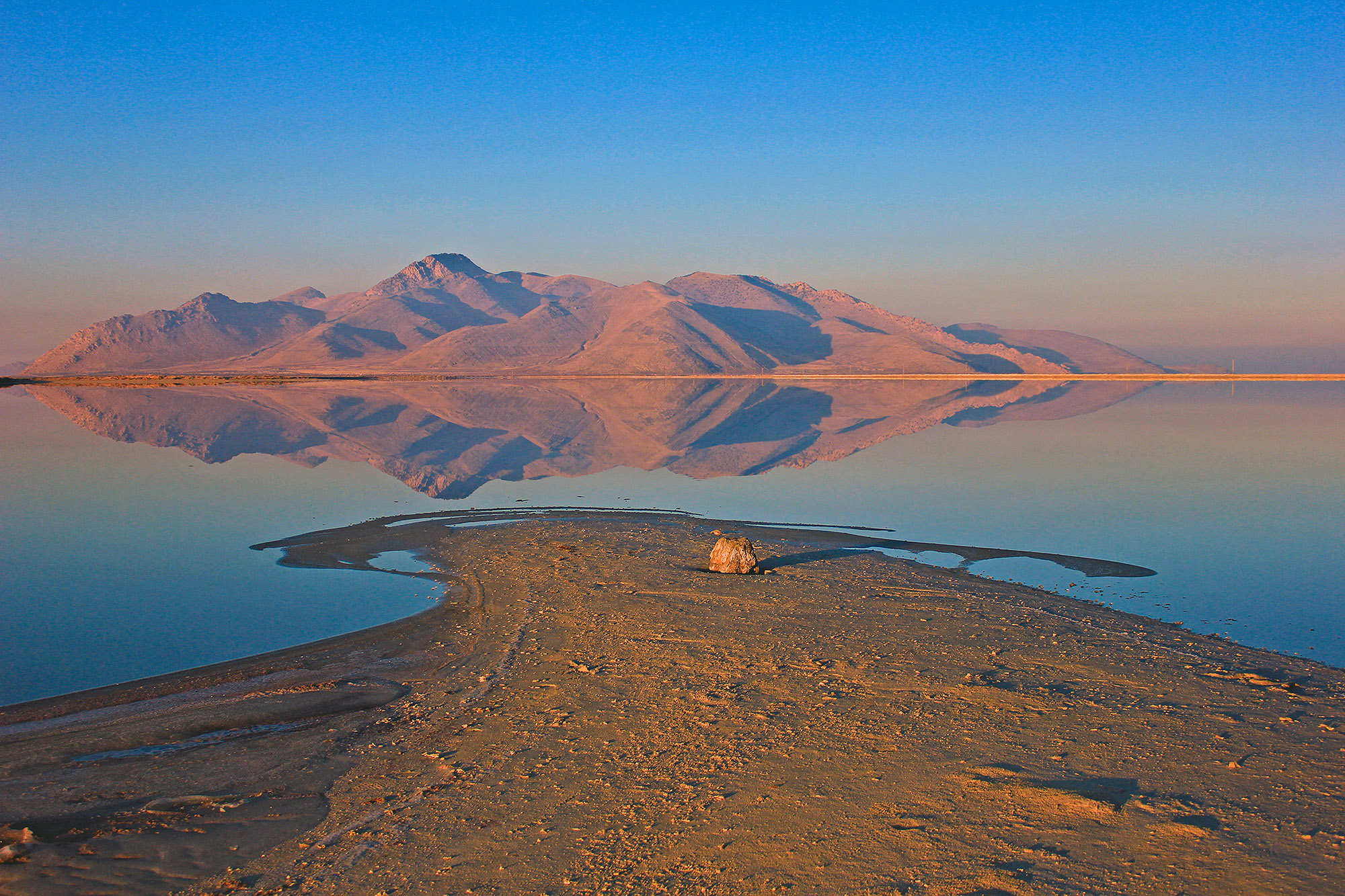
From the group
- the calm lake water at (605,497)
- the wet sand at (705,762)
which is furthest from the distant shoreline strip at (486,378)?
the wet sand at (705,762)

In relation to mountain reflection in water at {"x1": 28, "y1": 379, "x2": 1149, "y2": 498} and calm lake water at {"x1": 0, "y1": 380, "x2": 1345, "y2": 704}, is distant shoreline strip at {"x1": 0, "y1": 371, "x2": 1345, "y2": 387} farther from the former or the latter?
calm lake water at {"x1": 0, "y1": 380, "x2": 1345, "y2": 704}

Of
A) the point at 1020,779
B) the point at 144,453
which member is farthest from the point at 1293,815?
the point at 144,453

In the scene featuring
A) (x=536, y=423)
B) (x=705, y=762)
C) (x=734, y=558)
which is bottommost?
(x=705, y=762)

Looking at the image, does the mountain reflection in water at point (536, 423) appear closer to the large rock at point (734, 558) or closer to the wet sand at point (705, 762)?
the large rock at point (734, 558)

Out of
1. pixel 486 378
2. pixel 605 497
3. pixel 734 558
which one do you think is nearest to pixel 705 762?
pixel 734 558

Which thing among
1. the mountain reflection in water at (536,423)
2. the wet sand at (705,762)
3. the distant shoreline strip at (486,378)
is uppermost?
the distant shoreline strip at (486,378)

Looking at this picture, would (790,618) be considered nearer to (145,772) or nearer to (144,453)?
(145,772)

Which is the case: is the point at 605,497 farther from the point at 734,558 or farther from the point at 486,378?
the point at 486,378
